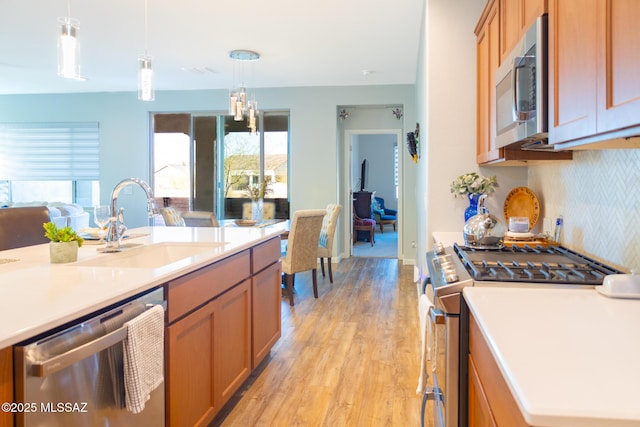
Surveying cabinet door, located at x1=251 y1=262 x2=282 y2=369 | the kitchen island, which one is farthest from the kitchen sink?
cabinet door, located at x1=251 y1=262 x2=282 y2=369

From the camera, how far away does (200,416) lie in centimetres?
195

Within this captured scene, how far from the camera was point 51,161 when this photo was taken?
304 inches

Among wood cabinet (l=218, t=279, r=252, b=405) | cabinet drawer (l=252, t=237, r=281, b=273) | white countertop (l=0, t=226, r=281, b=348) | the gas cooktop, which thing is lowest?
wood cabinet (l=218, t=279, r=252, b=405)

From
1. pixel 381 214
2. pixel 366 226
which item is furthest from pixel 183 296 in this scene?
pixel 381 214

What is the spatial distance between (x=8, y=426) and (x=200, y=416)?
1.04 meters

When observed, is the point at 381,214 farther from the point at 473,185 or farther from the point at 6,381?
the point at 6,381

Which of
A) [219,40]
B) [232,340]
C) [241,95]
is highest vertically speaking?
[219,40]

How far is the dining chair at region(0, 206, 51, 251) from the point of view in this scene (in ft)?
9.04

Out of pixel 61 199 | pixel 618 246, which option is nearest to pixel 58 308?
pixel 618 246

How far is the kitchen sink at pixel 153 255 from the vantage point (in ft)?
6.74

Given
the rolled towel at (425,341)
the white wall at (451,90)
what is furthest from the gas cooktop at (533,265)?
the white wall at (451,90)

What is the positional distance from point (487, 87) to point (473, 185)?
62cm

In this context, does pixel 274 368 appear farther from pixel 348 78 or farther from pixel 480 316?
pixel 348 78

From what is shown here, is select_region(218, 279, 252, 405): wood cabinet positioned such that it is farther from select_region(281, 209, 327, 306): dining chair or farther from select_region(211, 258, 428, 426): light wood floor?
select_region(281, 209, 327, 306): dining chair
